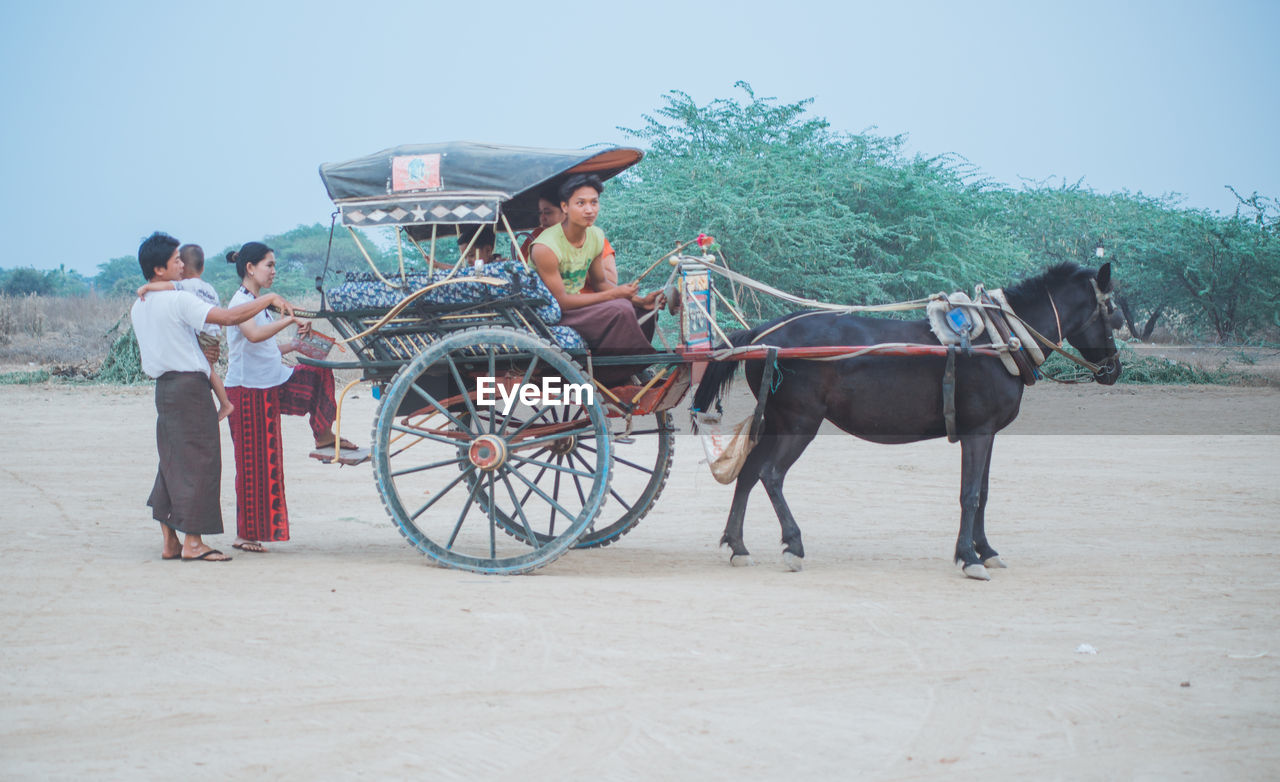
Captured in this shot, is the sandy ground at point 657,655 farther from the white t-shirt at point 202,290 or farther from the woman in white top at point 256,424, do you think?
the white t-shirt at point 202,290

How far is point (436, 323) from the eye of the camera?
20.4ft

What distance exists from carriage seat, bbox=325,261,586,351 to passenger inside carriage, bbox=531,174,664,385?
0.31ft

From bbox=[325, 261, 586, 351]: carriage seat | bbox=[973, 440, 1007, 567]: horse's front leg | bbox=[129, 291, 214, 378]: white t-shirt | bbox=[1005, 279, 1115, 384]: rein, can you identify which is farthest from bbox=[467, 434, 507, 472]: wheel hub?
bbox=[1005, 279, 1115, 384]: rein

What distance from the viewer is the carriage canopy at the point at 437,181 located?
6039 millimetres

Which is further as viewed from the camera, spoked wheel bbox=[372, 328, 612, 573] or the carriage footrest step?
the carriage footrest step

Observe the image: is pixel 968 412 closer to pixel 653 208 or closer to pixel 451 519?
pixel 451 519

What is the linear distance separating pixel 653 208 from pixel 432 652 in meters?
15.4

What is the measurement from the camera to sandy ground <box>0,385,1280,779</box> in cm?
356

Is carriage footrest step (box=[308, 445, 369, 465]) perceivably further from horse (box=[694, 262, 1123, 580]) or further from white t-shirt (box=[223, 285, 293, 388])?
horse (box=[694, 262, 1123, 580])

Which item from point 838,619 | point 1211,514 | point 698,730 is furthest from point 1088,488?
point 698,730

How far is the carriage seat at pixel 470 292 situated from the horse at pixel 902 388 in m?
0.98

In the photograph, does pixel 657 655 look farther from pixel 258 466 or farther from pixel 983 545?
pixel 258 466

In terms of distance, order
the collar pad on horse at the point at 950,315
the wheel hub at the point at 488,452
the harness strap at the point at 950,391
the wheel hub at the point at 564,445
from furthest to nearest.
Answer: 1. the wheel hub at the point at 564,445
2. the collar pad on horse at the point at 950,315
3. the harness strap at the point at 950,391
4. the wheel hub at the point at 488,452

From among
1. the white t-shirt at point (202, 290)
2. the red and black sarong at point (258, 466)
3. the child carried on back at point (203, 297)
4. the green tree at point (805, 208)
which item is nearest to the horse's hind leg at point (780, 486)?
the red and black sarong at point (258, 466)
